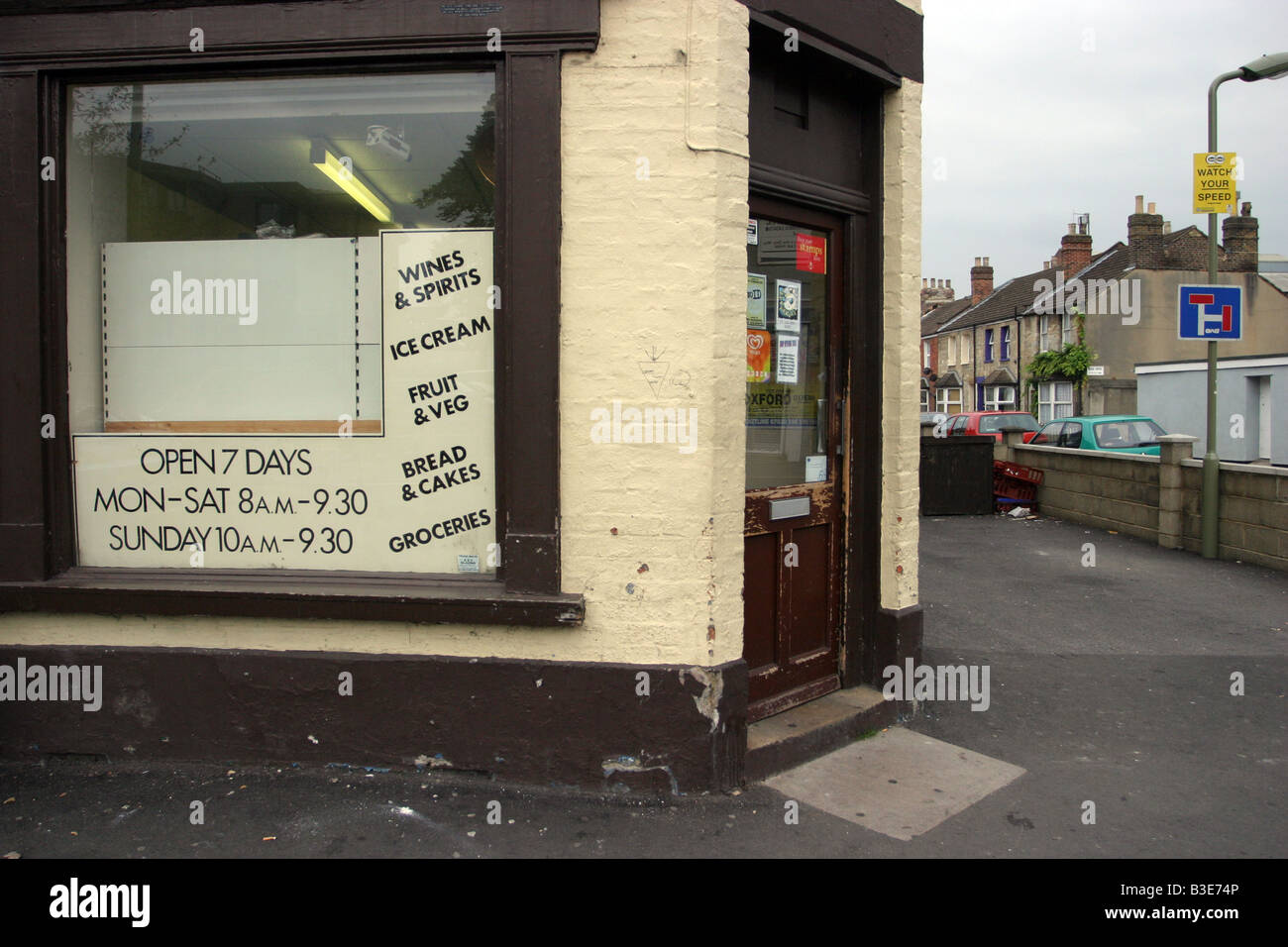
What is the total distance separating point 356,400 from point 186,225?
132cm

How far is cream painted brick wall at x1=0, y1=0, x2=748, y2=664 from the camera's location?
4031mm

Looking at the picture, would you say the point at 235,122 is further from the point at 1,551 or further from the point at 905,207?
the point at 905,207

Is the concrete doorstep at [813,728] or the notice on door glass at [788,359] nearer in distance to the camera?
the concrete doorstep at [813,728]

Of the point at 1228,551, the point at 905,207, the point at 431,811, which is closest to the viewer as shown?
the point at 431,811

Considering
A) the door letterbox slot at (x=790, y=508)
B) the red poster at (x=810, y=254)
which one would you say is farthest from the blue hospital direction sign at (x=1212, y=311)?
the door letterbox slot at (x=790, y=508)

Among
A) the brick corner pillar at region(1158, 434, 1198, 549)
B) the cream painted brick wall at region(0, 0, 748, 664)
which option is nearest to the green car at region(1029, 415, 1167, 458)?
the brick corner pillar at region(1158, 434, 1198, 549)

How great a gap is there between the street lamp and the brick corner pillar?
48 cm

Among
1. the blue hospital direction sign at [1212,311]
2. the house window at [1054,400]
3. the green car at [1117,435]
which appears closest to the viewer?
the blue hospital direction sign at [1212,311]

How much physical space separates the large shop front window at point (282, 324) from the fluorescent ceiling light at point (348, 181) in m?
0.01

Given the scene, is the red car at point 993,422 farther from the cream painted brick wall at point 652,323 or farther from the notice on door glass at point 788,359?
the cream painted brick wall at point 652,323

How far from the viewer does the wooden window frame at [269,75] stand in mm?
4070

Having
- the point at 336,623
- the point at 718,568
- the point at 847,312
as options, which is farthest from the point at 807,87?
the point at 336,623

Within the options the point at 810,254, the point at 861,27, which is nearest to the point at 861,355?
the point at 810,254

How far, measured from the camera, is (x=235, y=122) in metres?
4.57
